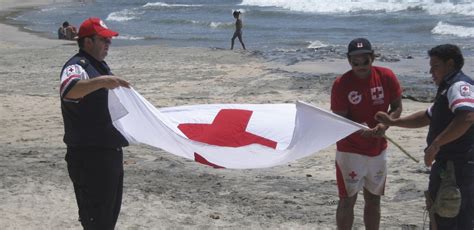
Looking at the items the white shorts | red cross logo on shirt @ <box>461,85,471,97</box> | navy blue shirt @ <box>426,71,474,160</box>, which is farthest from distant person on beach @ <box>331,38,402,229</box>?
red cross logo on shirt @ <box>461,85,471,97</box>

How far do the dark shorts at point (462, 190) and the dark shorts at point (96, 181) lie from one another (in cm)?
228

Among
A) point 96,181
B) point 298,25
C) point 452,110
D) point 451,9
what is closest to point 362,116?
point 452,110

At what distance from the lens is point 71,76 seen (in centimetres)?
498

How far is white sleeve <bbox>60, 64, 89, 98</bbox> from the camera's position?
16.3 ft

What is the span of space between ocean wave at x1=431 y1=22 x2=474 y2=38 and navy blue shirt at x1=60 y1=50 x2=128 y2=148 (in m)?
27.7

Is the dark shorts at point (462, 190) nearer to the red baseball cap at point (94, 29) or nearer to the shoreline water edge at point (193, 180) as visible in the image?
the shoreline water edge at point (193, 180)

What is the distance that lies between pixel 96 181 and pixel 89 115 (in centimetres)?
48

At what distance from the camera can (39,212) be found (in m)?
7.61

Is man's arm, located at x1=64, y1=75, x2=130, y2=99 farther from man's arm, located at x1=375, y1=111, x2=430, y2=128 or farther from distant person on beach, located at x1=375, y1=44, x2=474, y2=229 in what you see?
distant person on beach, located at x1=375, y1=44, x2=474, y2=229

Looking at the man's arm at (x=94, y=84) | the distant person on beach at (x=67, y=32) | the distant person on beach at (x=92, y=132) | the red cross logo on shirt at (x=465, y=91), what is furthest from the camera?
the distant person on beach at (x=67, y=32)

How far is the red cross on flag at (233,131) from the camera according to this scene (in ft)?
19.5

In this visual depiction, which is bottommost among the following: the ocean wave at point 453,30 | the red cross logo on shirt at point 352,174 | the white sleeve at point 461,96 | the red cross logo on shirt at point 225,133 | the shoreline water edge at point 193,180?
the ocean wave at point 453,30

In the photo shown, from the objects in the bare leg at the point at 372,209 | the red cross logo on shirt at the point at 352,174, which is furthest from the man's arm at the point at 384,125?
the bare leg at the point at 372,209

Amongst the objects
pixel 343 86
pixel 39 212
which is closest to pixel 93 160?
pixel 343 86
